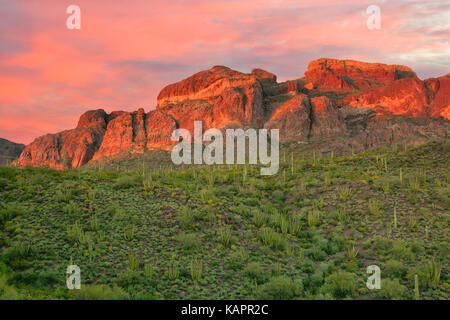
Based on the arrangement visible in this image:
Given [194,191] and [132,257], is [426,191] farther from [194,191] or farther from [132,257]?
[132,257]

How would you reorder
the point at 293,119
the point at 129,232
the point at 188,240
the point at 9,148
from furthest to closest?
the point at 9,148
the point at 293,119
the point at 129,232
the point at 188,240

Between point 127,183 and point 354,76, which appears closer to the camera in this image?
point 127,183

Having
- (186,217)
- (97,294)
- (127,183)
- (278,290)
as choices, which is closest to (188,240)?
(186,217)

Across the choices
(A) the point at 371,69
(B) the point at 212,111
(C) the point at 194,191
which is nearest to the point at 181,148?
(B) the point at 212,111

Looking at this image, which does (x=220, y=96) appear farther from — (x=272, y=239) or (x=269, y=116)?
(x=272, y=239)

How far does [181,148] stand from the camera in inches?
4134

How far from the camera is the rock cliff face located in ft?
331

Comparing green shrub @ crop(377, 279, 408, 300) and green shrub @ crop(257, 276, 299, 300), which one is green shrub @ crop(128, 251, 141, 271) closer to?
green shrub @ crop(257, 276, 299, 300)

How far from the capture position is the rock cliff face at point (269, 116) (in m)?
101

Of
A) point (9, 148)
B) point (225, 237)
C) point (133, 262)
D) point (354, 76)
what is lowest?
point (133, 262)

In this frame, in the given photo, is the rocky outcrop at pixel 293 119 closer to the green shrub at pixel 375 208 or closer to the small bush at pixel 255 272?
the green shrub at pixel 375 208

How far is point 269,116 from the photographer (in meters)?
111

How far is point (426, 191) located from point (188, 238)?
13659mm

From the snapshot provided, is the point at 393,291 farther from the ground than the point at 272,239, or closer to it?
closer to it
